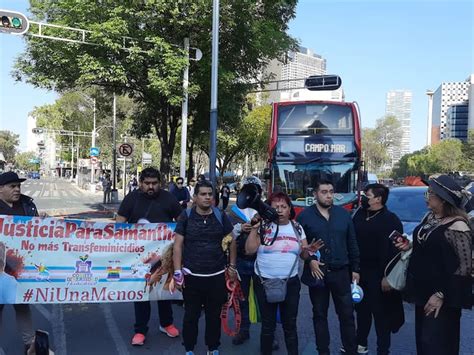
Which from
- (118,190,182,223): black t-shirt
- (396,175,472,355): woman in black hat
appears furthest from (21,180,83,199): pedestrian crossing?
(396,175,472,355): woman in black hat

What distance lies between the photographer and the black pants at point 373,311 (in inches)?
186

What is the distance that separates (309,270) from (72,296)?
2.45m

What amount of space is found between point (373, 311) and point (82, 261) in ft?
9.89

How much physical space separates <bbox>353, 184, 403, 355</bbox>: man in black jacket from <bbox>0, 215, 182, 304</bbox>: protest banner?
6.58ft

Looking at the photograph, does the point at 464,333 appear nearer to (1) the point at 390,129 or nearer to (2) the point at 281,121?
(2) the point at 281,121

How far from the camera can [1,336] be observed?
5.21 metres

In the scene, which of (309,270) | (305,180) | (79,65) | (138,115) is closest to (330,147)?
(305,180)

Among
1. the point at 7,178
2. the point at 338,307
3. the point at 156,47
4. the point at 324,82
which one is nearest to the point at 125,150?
the point at 156,47

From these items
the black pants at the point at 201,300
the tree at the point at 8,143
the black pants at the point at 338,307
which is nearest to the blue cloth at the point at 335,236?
the black pants at the point at 338,307

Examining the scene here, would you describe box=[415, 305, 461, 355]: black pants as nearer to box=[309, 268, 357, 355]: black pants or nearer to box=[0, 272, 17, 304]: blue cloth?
box=[309, 268, 357, 355]: black pants

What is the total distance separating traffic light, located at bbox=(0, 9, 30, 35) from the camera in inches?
453

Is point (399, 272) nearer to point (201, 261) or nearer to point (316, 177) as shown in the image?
point (201, 261)

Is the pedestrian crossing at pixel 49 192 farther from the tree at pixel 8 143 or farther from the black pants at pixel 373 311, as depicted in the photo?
the tree at pixel 8 143

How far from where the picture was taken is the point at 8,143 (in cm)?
12719
